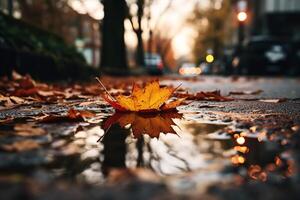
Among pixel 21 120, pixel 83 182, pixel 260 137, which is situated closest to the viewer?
pixel 83 182

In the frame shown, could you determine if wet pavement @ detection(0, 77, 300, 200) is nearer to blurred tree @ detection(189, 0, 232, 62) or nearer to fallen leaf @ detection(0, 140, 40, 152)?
fallen leaf @ detection(0, 140, 40, 152)

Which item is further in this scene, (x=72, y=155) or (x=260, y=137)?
(x=260, y=137)

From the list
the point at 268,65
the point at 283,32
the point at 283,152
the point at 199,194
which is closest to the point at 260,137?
the point at 283,152

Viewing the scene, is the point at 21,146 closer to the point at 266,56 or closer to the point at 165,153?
the point at 165,153

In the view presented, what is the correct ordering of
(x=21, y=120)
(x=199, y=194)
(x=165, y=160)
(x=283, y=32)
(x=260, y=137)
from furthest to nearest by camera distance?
(x=283, y=32) < (x=21, y=120) < (x=260, y=137) < (x=165, y=160) < (x=199, y=194)

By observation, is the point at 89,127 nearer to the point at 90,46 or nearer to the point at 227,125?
the point at 227,125

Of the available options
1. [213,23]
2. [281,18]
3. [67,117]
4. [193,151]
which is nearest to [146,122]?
[67,117]
